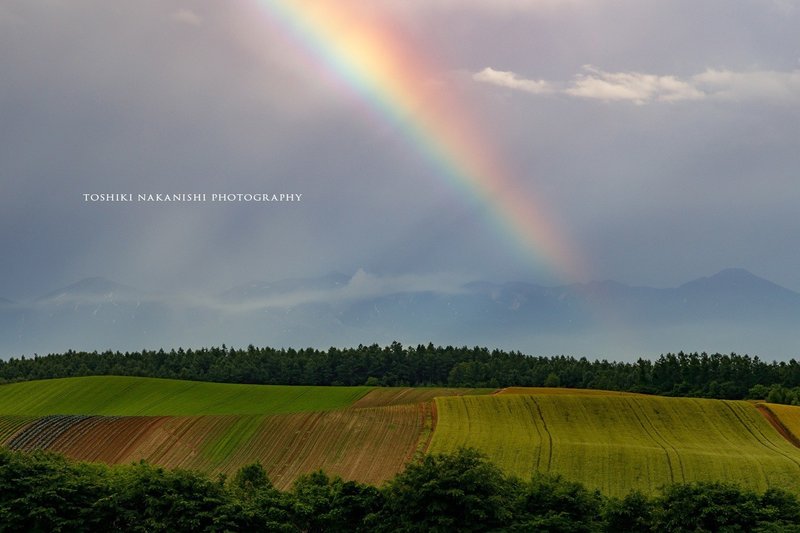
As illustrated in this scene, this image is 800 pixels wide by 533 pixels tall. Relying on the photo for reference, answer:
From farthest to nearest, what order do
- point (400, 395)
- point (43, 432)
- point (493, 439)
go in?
1. point (400, 395)
2. point (43, 432)
3. point (493, 439)

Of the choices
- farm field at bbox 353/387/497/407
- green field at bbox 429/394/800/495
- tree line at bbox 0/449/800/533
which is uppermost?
farm field at bbox 353/387/497/407

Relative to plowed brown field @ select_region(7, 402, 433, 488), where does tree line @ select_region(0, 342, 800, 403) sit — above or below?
above

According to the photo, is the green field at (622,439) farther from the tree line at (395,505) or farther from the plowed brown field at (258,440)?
the tree line at (395,505)

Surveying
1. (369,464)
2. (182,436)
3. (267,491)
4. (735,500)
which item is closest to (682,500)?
(735,500)

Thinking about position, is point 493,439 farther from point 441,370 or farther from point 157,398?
point 441,370

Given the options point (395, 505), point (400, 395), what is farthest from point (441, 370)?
point (395, 505)

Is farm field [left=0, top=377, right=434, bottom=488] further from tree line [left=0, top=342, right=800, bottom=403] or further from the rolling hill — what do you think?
tree line [left=0, top=342, right=800, bottom=403]

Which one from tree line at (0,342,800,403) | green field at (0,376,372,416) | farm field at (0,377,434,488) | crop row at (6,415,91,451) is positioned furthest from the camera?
tree line at (0,342,800,403)

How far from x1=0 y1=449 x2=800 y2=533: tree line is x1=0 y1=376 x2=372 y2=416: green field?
6383 centimetres

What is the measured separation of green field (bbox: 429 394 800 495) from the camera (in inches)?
2638

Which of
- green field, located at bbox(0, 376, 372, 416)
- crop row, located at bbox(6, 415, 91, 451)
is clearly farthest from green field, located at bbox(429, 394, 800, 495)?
crop row, located at bbox(6, 415, 91, 451)

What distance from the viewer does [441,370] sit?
188 meters

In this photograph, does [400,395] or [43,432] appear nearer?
[43,432]

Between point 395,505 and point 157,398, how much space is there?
284 ft
